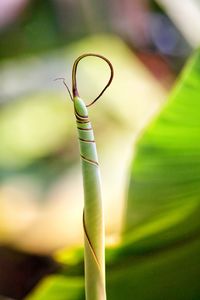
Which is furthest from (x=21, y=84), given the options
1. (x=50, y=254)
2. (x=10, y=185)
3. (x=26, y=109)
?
(x=50, y=254)

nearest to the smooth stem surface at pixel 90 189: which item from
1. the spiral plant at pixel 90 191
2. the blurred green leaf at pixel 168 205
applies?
the spiral plant at pixel 90 191

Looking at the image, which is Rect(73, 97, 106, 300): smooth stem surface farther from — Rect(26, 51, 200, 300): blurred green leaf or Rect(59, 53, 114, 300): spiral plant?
Rect(26, 51, 200, 300): blurred green leaf

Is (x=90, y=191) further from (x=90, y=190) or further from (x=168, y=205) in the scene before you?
(x=168, y=205)

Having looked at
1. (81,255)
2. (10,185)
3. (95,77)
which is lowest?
(81,255)

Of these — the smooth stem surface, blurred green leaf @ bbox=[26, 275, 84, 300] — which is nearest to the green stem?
the smooth stem surface

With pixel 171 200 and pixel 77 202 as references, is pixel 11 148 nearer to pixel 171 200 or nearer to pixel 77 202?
pixel 77 202

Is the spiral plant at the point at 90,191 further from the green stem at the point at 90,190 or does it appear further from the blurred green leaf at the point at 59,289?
the blurred green leaf at the point at 59,289

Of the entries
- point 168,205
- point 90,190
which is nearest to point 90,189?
point 90,190

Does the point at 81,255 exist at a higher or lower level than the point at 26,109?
lower
